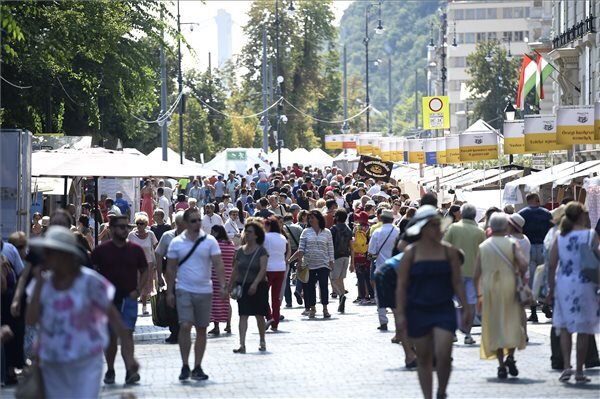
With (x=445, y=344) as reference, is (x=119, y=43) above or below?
above

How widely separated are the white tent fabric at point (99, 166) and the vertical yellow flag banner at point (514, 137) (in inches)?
398

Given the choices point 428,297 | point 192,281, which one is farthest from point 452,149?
point 428,297

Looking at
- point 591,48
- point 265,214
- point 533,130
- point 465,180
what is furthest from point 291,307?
point 591,48

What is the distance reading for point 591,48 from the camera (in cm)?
5497

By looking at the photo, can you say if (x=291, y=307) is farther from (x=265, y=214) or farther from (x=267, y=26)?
(x=267, y=26)

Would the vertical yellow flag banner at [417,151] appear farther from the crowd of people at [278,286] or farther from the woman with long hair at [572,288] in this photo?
the woman with long hair at [572,288]

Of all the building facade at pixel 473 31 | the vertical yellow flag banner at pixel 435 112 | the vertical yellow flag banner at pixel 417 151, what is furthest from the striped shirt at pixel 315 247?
the building facade at pixel 473 31

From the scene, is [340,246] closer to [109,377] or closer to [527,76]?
[109,377]

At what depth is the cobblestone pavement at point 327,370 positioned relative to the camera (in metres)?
13.4

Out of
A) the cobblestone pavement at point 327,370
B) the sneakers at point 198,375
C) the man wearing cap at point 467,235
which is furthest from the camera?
the man wearing cap at point 467,235

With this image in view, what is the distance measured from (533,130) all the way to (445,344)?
18968mm

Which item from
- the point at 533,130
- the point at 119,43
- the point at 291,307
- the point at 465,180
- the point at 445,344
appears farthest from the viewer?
the point at 465,180

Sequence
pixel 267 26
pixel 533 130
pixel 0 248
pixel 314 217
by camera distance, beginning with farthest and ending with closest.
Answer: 1. pixel 267 26
2. pixel 533 130
3. pixel 314 217
4. pixel 0 248

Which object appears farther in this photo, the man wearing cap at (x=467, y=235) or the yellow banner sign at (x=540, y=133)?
the yellow banner sign at (x=540, y=133)
